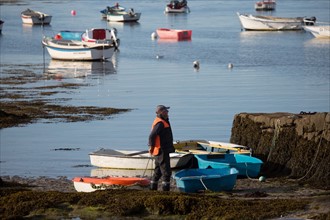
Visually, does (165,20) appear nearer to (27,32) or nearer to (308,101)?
(27,32)

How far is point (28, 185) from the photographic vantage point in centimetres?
2041

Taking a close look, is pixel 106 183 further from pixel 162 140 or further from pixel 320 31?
pixel 320 31

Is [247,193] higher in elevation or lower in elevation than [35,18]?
higher

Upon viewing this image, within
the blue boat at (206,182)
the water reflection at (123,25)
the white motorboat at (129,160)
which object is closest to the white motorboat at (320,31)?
the water reflection at (123,25)

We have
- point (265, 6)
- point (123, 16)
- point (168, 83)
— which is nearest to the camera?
point (168, 83)

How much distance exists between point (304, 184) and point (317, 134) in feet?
4.17

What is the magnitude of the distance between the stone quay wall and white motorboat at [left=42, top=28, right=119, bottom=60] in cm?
3235

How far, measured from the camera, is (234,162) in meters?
21.4

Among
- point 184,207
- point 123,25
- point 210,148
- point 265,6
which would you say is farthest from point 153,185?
point 265,6

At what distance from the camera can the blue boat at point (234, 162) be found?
2088 centimetres

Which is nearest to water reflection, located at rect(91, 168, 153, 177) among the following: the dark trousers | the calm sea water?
the calm sea water

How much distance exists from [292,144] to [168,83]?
22.9 m

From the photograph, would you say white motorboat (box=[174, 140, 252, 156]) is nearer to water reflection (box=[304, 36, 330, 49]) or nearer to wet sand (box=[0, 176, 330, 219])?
wet sand (box=[0, 176, 330, 219])

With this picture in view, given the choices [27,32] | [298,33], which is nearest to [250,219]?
[298,33]
